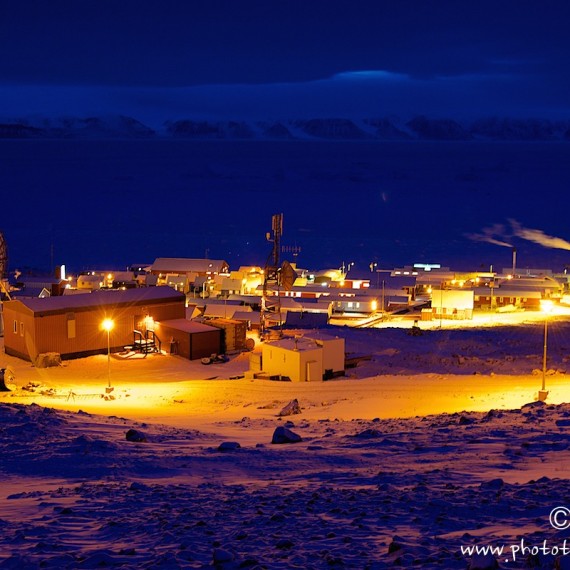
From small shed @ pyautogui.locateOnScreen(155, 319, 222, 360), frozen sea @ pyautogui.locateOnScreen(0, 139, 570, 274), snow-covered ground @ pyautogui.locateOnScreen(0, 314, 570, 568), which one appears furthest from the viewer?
frozen sea @ pyautogui.locateOnScreen(0, 139, 570, 274)

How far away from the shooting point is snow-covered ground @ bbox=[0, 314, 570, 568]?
536 centimetres

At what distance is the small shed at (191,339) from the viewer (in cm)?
2358

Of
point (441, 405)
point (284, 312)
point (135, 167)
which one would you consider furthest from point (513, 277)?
point (135, 167)

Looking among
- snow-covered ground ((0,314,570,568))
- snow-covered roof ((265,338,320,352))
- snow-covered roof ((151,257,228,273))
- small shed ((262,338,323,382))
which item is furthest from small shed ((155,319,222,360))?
snow-covered roof ((151,257,228,273))

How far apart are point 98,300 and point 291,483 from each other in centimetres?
1852

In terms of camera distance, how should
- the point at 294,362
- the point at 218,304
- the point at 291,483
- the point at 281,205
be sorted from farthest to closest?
the point at 281,205 → the point at 218,304 → the point at 294,362 → the point at 291,483

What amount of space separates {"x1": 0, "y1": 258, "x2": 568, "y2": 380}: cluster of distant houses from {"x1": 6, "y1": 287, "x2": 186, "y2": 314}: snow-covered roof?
33 mm

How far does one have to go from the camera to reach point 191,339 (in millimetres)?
23500

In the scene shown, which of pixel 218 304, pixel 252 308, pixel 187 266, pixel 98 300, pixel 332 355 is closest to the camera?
pixel 332 355

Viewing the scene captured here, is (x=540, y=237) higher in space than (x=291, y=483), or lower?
higher

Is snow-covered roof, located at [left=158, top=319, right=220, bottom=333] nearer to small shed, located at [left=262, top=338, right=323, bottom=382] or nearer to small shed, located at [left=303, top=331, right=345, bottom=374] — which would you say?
small shed, located at [left=262, top=338, right=323, bottom=382]

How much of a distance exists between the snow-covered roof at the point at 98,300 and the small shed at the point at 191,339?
5.20ft

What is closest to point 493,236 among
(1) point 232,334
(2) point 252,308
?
(2) point 252,308

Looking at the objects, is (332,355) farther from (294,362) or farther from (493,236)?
(493,236)
